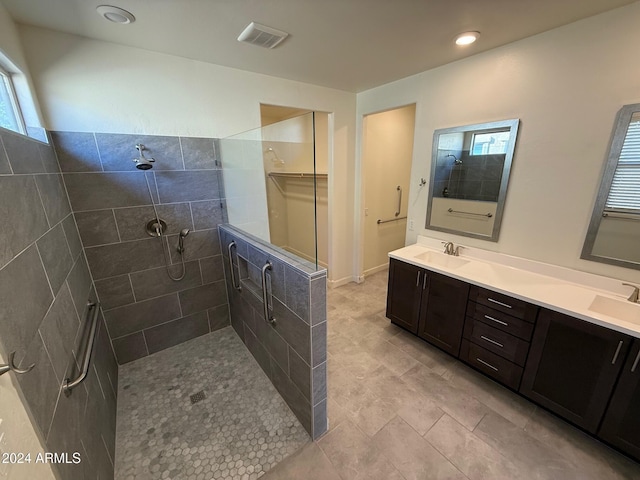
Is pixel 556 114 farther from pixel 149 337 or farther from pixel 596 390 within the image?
pixel 149 337

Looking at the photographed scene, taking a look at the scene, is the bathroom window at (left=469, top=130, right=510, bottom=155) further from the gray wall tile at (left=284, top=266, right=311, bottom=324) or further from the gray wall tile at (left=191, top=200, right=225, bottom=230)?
the gray wall tile at (left=191, top=200, right=225, bottom=230)

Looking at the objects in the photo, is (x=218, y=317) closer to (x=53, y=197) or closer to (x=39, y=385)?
(x=53, y=197)

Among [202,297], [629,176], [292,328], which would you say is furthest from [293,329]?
[629,176]

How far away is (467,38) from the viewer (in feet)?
6.01

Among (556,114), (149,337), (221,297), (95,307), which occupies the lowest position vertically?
(149,337)

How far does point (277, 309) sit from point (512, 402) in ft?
6.18

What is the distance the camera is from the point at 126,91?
1.97 meters

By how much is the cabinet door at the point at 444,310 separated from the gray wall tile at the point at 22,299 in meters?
2.42

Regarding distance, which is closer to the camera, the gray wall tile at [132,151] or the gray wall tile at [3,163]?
the gray wall tile at [3,163]

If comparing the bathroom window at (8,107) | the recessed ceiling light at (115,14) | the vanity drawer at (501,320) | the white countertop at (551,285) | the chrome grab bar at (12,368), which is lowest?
the vanity drawer at (501,320)

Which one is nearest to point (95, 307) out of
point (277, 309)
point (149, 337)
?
point (149, 337)

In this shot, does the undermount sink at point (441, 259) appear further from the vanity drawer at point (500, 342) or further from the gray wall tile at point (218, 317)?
the gray wall tile at point (218, 317)

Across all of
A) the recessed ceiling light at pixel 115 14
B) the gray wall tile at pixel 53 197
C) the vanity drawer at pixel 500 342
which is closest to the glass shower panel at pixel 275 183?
the recessed ceiling light at pixel 115 14

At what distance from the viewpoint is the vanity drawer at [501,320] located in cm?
173
